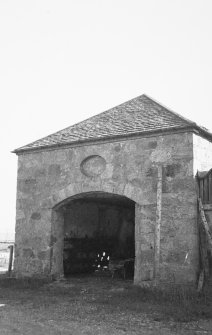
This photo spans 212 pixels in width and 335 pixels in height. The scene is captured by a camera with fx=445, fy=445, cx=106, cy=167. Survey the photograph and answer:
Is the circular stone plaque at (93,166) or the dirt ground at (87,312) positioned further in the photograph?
the circular stone plaque at (93,166)

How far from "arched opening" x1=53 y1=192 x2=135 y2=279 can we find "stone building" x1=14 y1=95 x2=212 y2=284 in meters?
0.05

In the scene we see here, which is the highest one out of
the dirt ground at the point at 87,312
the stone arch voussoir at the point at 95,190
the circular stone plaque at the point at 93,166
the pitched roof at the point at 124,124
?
the pitched roof at the point at 124,124

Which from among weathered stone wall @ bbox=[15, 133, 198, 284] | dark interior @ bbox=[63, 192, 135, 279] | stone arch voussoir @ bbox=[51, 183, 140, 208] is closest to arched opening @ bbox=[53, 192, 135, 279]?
dark interior @ bbox=[63, 192, 135, 279]

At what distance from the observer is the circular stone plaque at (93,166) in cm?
1215

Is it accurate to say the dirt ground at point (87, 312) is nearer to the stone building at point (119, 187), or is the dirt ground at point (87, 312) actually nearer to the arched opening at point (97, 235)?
the stone building at point (119, 187)

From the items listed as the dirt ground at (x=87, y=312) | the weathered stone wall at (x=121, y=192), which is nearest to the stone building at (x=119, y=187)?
Answer: the weathered stone wall at (x=121, y=192)

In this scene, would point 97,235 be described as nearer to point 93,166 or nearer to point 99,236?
point 99,236

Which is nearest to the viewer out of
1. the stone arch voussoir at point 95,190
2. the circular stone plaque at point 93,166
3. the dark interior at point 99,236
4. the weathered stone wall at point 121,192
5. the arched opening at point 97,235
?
the weathered stone wall at point 121,192

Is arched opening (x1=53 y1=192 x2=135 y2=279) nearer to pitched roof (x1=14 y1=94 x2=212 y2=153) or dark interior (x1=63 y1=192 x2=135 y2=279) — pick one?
dark interior (x1=63 y1=192 x2=135 y2=279)

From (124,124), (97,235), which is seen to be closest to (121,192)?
(124,124)

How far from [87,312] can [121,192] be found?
3.82 meters

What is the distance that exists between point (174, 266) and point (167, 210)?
134cm

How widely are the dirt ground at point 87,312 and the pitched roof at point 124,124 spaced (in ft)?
13.2

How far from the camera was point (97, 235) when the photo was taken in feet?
52.6
